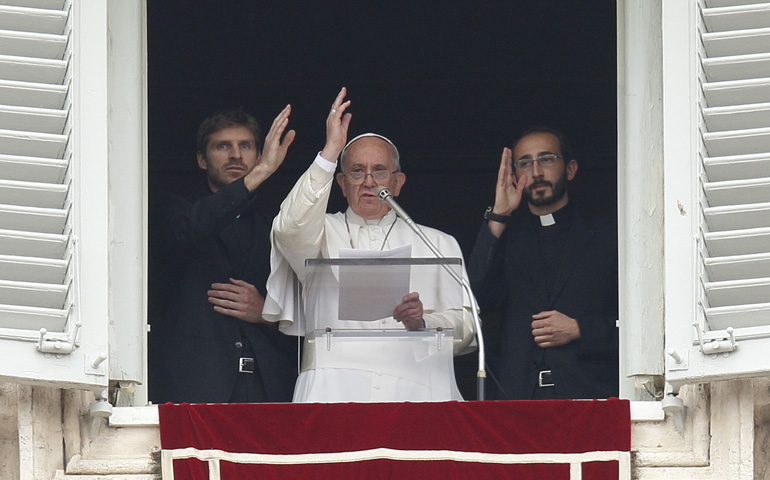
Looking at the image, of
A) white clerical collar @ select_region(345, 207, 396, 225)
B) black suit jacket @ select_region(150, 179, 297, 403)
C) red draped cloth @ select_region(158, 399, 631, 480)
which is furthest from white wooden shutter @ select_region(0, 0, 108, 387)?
white clerical collar @ select_region(345, 207, 396, 225)

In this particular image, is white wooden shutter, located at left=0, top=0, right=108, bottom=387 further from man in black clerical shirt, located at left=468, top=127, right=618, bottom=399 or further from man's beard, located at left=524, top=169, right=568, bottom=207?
man's beard, located at left=524, top=169, right=568, bottom=207

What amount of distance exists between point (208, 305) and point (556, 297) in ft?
3.90

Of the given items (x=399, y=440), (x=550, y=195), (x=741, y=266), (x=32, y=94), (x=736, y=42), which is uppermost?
(x=736, y=42)

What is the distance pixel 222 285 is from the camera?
645cm

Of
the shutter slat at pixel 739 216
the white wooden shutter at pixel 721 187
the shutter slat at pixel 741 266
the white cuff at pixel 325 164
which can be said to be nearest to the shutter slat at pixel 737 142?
the white wooden shutter at pixel 721 187

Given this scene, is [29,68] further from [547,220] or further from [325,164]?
[547,220]

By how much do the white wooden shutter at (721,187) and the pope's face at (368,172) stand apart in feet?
4.71

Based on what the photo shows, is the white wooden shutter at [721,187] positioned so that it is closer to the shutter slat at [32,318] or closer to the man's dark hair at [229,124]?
the shutter slat at [32,318]

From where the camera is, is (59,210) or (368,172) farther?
(368,172)

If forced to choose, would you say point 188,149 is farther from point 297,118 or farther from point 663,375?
point 663,375

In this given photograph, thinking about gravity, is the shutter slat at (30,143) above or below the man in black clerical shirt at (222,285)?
above

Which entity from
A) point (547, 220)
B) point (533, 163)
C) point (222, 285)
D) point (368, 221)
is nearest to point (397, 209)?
point (368, 221)

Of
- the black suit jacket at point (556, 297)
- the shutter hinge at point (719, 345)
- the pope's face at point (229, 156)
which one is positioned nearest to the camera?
the shutter hinge at point (719, 345)

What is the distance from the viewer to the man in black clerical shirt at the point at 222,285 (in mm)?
6254
